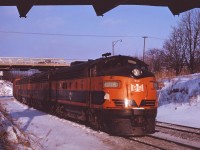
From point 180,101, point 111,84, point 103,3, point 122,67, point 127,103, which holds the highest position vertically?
point 103,3

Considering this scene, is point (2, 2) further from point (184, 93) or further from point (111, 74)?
point (184, 93)

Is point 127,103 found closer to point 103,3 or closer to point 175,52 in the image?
point 103,3

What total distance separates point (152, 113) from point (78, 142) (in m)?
3.37

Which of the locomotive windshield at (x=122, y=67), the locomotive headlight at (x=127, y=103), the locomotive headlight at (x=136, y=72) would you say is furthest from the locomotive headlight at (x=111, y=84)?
the locomotive headlight at (x=136, y=72)

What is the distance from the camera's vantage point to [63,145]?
36.3 ft

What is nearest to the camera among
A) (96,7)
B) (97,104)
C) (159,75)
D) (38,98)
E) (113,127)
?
(96,7)

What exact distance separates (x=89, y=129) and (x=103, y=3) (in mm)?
6922

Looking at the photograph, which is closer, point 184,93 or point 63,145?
point 63,145

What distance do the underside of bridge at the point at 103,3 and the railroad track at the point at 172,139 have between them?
4262mm

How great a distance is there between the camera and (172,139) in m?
12.5

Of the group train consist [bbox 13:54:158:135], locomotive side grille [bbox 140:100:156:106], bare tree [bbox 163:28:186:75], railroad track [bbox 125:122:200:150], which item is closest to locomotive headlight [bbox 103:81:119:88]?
train consist [bbox 13:54:158:135]

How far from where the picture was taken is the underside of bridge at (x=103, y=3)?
28.9 feet

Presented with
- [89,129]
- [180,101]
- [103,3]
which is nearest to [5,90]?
[180,101]

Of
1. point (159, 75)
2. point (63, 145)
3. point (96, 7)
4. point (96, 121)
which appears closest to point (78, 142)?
point (63, 145)
